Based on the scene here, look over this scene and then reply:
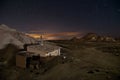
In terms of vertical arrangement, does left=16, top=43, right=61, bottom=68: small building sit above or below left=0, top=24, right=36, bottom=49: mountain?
below

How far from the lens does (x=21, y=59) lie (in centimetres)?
2222

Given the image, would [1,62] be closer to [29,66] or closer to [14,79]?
[29,66]

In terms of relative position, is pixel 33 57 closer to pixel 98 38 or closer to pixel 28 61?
pixel 28 61

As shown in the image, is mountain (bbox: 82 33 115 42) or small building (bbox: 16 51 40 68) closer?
small building (bbox: 16 51 40 68)

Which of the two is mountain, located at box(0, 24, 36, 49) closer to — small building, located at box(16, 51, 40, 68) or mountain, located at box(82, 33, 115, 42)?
small building, located at box(16, 51, 40, 68)

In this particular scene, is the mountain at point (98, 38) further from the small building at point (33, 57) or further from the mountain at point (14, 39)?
the small building at point (33, 57)

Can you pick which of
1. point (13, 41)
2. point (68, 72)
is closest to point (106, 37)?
point (13, 41)

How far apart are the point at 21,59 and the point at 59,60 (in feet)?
17.5

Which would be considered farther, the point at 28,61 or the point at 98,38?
the point at 98,38

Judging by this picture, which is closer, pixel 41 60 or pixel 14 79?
pixel 14 79

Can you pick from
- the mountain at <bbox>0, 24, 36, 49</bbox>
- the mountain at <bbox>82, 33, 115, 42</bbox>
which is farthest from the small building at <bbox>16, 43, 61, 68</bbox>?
the mountain at <bbox>82, 33, 115, 42</bbox>

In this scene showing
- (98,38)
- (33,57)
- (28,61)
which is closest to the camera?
(28,61)

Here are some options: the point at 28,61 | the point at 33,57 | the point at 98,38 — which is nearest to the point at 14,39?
the point at 33,57

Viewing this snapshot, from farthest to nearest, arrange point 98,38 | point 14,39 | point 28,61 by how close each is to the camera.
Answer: point 98,38 → point 14,39 → point 28,61
